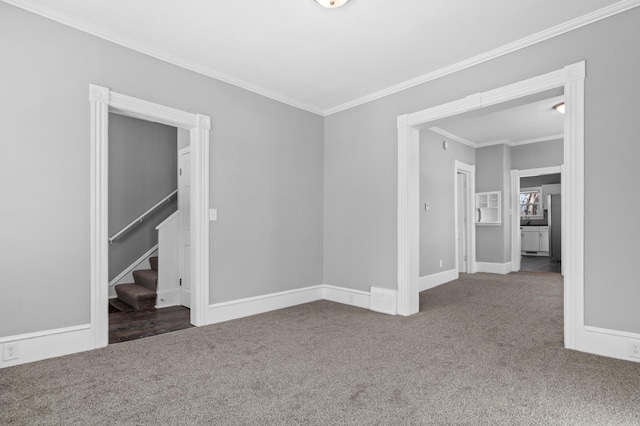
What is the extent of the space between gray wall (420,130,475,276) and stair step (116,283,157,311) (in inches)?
156

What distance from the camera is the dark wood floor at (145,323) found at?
3.37m

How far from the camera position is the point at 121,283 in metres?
5.25

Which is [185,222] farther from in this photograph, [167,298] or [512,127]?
[512,127]

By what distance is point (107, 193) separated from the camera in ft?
9.96

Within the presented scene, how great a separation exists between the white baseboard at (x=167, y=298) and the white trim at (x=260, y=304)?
3.60 feet

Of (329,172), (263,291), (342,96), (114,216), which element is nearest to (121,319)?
(263,291)

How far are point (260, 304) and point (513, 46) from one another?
3.71 m

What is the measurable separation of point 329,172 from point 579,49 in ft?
9.82

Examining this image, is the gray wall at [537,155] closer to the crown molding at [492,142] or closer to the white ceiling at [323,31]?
the crown molding at [492,142]

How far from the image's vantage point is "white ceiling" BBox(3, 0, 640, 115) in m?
2.69

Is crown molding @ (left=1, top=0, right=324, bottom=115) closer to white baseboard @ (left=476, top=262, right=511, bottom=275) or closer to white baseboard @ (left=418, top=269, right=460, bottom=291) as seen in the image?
white baseboard @ (left=418, top=269, right=460, bottom=291)

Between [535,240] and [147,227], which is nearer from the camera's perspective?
[147,227]

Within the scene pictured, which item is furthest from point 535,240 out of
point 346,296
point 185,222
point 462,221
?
point 185,222

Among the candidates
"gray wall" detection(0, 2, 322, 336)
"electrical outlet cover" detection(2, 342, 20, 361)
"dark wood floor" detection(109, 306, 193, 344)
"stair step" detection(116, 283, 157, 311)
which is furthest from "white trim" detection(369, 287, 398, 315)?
"electrical outlet cover" detection(2, 342, 20, 361)
